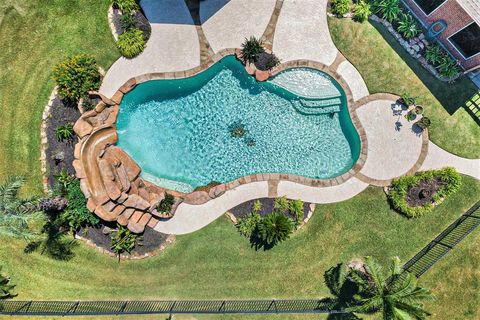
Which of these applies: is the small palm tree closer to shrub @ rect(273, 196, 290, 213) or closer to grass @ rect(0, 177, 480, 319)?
grass @ rect(0, 177, 480, 319)

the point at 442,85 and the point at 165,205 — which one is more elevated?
the point at 165,205

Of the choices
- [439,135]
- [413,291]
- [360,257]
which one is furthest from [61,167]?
[439,135]

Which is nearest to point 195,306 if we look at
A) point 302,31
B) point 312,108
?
point 312,108

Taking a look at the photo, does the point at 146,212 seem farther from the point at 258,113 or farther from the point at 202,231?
the point at 258,113

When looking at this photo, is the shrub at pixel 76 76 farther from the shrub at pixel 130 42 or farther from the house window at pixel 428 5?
the house window at pixel 428 5

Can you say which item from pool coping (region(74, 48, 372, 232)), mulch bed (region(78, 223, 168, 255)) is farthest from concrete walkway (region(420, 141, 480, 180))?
mulch bed (region(78, 223, 168, 255))

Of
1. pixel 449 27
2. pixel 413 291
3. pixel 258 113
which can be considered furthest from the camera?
pixel 258 113

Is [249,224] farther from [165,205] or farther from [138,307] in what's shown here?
[138,307]
